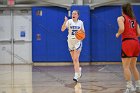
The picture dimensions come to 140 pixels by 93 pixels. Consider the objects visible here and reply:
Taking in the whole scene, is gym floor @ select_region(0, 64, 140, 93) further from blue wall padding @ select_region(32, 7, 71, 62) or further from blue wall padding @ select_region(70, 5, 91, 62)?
blue wall padding @ select_region(32, 7, 71, 62)

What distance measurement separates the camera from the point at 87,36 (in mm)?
16266

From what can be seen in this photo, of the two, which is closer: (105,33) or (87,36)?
(87,36)

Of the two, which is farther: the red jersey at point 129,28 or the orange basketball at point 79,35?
the orange basketball at point 79,35

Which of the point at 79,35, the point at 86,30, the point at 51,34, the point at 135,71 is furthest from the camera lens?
the point at 51,34

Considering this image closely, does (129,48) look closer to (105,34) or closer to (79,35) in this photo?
(79,35)

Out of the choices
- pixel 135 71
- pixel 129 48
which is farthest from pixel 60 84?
pixel 129 48

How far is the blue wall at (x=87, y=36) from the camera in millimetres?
16359

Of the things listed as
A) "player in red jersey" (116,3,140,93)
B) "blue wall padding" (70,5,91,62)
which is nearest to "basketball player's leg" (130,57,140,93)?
"player in red jersey" (116,3,140,93)

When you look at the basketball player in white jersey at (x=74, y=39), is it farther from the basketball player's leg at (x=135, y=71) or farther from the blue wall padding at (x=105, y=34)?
the blue wall padding at (x=105, y=34)

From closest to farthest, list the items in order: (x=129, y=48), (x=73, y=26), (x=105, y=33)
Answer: (x=129, y=48)
(x=73, y=26)
(x=105, y=33)

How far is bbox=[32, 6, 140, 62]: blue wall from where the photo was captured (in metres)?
16.4

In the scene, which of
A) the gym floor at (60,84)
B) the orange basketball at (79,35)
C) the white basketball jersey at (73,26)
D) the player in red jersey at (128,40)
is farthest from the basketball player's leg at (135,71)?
the white basketball jersey at (73,26)

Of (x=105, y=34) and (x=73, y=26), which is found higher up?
(x=73, y=26)

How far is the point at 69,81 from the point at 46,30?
5975 millimetres
